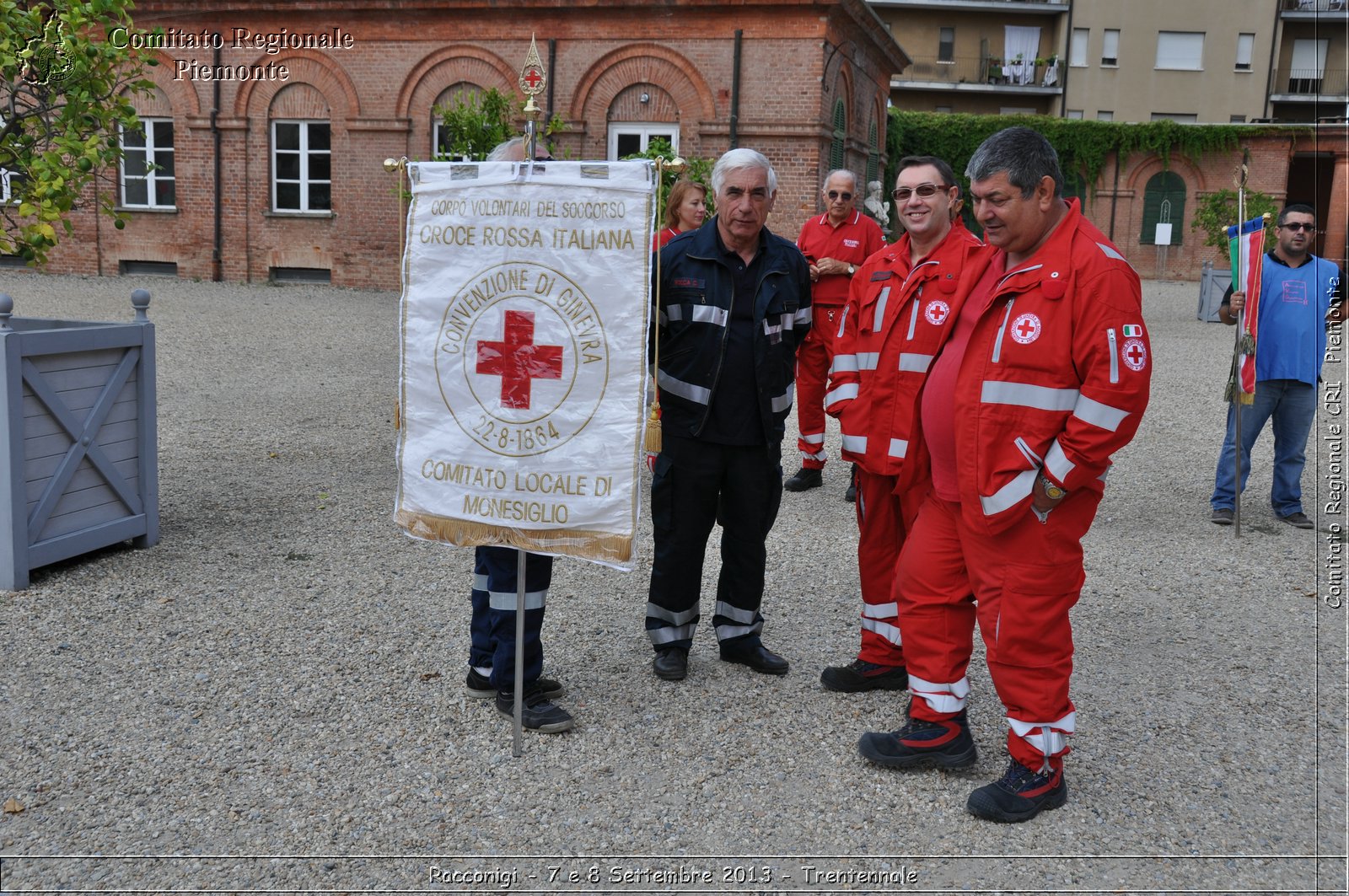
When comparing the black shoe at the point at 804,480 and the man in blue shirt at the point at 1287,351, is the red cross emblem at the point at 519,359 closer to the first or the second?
the black shoe at the point at 804,480

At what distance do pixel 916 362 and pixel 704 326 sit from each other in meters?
0.81

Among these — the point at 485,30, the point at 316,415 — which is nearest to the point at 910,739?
the point at 316,415

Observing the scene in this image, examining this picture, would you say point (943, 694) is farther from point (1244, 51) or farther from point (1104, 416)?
point (1244, 51)

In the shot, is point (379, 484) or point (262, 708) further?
point (379, 484)

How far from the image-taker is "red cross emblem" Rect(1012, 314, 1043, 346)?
3.31 metres

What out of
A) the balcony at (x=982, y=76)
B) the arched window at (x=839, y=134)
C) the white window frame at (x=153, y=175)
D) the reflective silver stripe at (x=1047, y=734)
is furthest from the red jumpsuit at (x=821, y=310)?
the balcony at (x=982, y=76)

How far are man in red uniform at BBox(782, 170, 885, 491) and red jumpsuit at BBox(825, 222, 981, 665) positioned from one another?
286 centimetres

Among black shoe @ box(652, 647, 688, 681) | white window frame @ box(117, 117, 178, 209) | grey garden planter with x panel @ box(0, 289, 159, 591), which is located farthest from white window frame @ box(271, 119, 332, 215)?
black shoe @ box(652, 647, 688, 681)

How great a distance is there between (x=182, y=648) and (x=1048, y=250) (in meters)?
3.68

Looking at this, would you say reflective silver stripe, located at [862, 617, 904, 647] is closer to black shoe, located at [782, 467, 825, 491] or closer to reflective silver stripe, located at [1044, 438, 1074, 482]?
reflective silver stripe, located at [1044, 438, 1074, 482]

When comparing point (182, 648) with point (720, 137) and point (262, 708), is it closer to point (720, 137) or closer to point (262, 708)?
point (262, 708)

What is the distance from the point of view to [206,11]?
2341 centimetres

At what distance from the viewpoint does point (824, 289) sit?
7.61m

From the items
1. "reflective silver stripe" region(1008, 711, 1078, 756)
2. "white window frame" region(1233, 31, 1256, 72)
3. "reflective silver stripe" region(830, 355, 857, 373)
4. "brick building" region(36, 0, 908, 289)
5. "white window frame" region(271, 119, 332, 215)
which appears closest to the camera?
"reflective silver stripe" region(1008, 711, 1078, 756)
